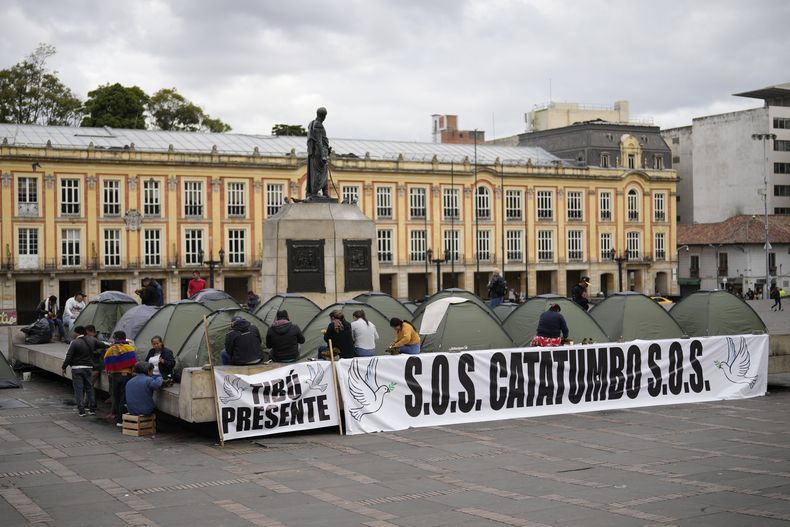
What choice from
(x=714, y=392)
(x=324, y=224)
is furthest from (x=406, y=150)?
(x=714, y=392)

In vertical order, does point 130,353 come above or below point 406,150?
below

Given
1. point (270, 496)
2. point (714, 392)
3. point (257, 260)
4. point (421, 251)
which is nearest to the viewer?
point (270, 496)

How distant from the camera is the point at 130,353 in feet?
59.0

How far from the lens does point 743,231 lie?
260 feet

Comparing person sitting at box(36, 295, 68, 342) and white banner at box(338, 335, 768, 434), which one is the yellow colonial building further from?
white banner at box(338, 335, 768, 434)

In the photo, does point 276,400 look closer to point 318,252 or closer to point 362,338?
point 362,338

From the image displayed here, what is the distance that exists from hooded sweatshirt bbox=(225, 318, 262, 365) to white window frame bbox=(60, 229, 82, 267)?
49.4m

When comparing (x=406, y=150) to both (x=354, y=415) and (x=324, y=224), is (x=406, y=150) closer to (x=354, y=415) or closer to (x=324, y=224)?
(x=324, y=224)

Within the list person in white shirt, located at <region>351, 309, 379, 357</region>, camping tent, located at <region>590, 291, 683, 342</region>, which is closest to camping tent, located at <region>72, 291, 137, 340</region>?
person in white shirt, located at <region>351, 309, 379, 357</region>

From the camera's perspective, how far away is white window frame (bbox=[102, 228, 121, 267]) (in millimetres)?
64312

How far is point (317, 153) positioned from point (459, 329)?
9077 mm

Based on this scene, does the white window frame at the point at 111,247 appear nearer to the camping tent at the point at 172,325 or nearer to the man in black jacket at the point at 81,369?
the camping tent at the point at 172,325

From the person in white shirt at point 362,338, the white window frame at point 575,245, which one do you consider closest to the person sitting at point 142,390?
the person in white shirt at point 362,338

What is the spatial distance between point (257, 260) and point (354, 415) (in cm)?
5253
